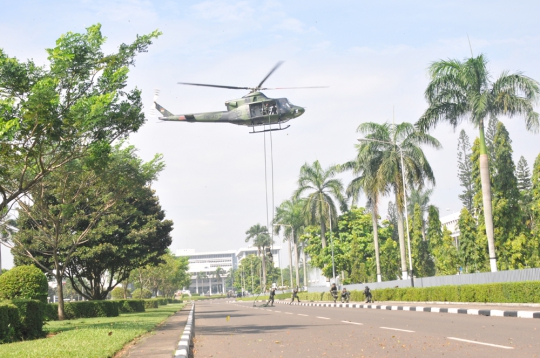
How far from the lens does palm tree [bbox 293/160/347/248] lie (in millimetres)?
65062

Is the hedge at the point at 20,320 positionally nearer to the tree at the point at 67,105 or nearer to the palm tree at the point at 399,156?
the tree at the point at 67,105

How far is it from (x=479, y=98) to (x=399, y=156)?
46.3 ft

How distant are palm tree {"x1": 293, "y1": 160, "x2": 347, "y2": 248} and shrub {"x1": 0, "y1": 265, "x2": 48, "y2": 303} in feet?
138

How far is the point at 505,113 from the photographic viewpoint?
108 ft

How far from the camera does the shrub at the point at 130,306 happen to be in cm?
3928

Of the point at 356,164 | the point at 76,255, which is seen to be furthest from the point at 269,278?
the point at 76,255

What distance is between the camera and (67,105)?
18312mm

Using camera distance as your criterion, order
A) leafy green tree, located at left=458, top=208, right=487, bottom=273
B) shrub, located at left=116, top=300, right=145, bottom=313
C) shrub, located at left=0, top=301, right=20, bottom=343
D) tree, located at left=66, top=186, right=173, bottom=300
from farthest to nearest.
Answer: leafy green tree, located at left=458, top=208, right=487, bottom=273 → shrub, located at left=116, top=300, right=145, bottom=313 → tree, located at left=66, top=186, right=173, bottom=300 → shrub, located at left=0, top=301, right=20, bottom=343

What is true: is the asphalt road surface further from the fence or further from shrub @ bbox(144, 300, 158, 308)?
shrub @ bbox(144, 300, 158, 308)

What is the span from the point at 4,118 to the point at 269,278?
140823mm

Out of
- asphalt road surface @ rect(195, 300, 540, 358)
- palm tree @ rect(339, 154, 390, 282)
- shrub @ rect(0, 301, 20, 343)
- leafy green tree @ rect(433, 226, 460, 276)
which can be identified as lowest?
asphalt road surface @ rect(195, 300, 540, 358)

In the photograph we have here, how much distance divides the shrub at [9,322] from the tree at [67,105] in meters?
2.73

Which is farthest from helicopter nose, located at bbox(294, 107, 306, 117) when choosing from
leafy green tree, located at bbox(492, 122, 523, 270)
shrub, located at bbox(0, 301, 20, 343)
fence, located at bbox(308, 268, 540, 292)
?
leafy green tree, located at bbox(492, 122, 523, 270)

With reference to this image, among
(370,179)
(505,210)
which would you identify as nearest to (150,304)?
(370,179)
